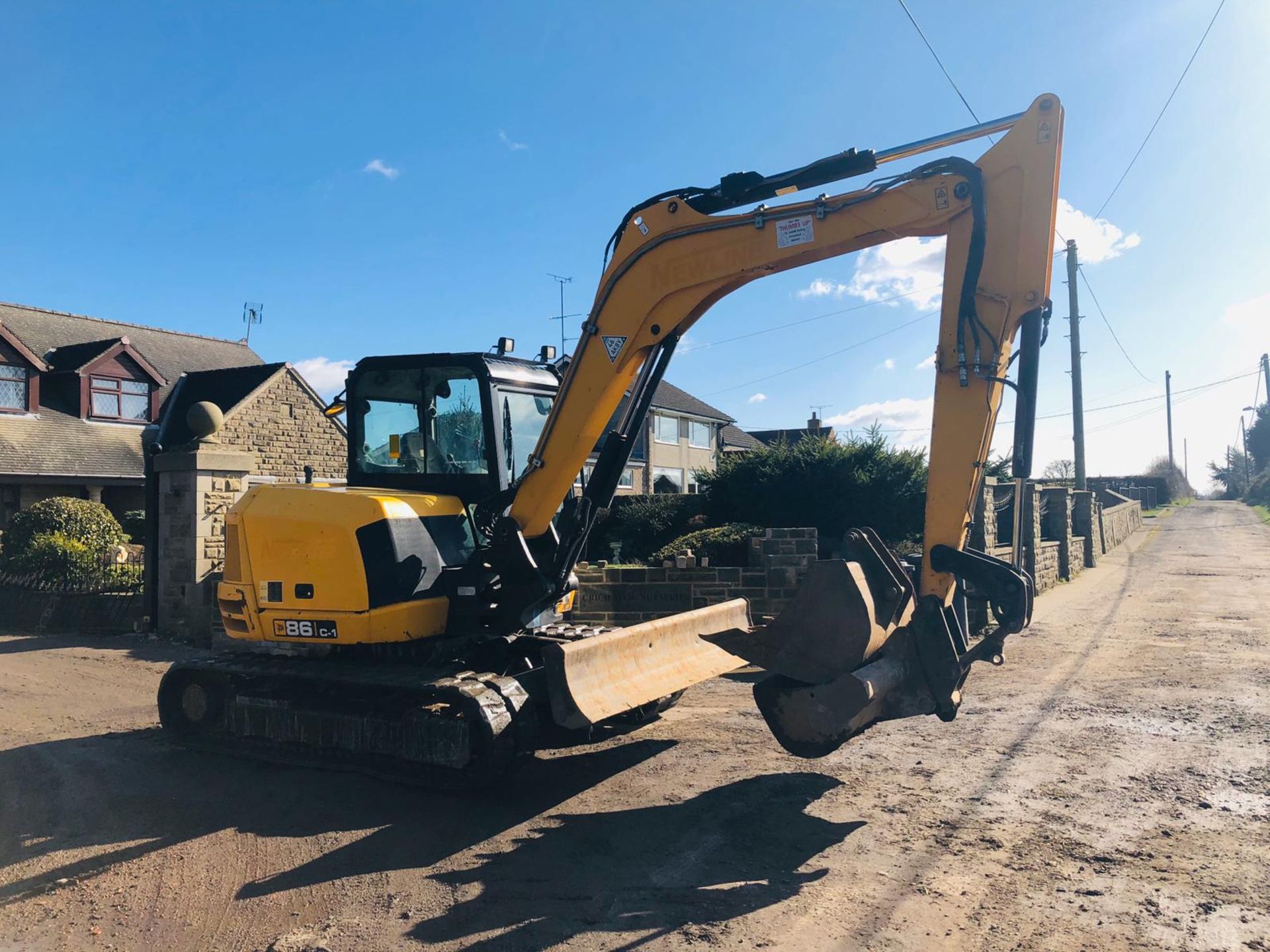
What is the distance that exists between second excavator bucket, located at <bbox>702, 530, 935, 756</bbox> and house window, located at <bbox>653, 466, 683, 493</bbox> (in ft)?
106

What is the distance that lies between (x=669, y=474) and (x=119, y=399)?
859 inches

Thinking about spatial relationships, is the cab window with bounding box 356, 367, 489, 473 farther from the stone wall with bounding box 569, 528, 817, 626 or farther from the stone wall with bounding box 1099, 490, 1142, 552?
the stone wall with bounding box 1099, 490, 1142, 552

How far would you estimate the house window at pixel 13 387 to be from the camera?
2261 cm

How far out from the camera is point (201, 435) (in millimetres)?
11742

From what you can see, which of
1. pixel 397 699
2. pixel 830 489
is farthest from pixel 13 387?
pixel 397 699

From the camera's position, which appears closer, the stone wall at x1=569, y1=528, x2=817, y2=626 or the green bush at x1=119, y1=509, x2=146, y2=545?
the stone wall at x1=569, y1=528, x2=817, y2=626

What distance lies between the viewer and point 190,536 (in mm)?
11523

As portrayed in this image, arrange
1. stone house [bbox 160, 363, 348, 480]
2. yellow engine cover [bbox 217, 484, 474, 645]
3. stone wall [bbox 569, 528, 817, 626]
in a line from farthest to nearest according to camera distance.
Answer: stone house [bbox 160, 363, 348, 480] → stone wall [bbox 569, 528, 817, 626] → yellow engine cover [bbox 217, 484, 474, 645]

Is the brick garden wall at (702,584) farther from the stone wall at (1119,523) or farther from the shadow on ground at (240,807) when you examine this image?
the stone wall at (1119,523)

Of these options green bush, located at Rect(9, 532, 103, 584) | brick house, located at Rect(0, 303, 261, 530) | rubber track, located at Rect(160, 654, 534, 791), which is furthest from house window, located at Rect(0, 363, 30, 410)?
rubber track, located at Rect(160, 654, 534, 791)

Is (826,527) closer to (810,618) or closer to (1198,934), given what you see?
(810,618)

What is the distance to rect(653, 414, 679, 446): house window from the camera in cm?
3931

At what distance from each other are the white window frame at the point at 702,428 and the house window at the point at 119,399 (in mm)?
23043

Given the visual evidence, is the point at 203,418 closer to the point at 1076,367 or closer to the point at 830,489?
the point at 830,489
